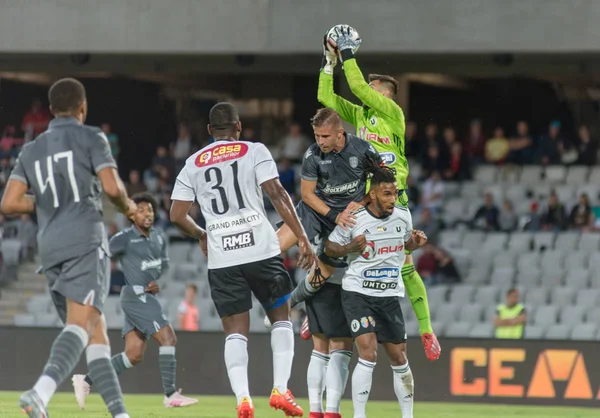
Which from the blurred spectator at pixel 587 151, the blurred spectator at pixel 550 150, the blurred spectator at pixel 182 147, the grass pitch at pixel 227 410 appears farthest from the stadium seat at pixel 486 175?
the grass pitch at pixel 227 410

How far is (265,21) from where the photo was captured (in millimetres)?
18000

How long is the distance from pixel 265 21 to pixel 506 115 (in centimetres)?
753

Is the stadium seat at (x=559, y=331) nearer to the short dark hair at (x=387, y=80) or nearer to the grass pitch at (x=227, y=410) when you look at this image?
the grass pitch at (x=227, y=410)

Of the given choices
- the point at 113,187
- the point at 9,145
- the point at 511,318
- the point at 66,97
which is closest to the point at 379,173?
the point at 113,187

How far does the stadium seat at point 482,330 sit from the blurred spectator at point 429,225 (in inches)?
84.0

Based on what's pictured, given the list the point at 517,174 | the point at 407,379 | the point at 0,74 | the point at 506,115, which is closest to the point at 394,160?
the point at 407,379

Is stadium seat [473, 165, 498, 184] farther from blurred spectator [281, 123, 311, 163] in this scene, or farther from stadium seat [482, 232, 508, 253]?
blurred spectator [281, 123, 311, 163]

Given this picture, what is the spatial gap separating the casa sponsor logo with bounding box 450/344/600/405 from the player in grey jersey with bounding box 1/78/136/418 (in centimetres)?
769

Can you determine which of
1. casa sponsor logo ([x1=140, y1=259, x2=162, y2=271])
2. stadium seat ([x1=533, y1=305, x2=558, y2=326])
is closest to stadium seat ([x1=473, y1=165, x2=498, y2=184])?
stadium seat ([x1=533, y1=305, x2=558, y2=326])

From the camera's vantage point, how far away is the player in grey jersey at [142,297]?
12070mm

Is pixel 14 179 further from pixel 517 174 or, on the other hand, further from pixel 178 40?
pixel 517 174

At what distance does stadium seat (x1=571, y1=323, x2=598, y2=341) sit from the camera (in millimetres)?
16922

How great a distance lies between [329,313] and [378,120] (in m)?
1.54

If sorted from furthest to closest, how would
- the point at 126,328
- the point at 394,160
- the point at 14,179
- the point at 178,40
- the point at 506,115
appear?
the point at 506,115, the point at 178,40, the point at 126,328, the point at 394,160, the point at 14,179
